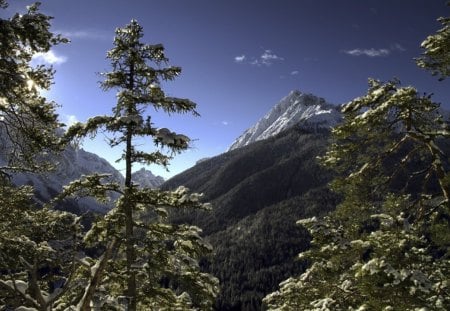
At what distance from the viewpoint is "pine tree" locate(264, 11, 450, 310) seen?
35.1 ft

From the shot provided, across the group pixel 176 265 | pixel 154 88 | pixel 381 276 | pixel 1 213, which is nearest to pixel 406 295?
pixel 381 276

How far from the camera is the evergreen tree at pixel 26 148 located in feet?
29.1

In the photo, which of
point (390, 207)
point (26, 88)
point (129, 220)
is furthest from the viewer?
point (129, 220)

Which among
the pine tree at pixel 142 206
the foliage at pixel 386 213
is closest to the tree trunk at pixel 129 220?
the pine tree at pixel 142 206

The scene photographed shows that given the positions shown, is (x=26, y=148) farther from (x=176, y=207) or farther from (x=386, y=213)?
(x=386, y=213)

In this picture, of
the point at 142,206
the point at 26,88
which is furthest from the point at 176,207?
the point at 26,88

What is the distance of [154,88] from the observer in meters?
15.5

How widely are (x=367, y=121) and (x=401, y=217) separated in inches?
117

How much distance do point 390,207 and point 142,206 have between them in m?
7.85

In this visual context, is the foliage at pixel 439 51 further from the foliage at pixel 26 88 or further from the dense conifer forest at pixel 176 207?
the foliage at pixel 26 88

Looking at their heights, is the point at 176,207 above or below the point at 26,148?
below

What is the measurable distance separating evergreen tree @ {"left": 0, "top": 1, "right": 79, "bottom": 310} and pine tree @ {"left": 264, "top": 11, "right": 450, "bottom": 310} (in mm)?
7076

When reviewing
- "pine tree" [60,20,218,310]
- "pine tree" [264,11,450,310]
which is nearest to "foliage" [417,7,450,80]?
"pine tree" [264,11,450,310]

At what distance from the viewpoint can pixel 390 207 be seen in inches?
505
